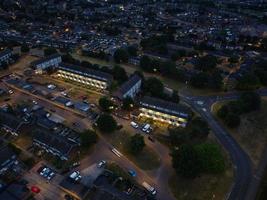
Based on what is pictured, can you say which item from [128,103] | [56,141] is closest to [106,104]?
[128,103]

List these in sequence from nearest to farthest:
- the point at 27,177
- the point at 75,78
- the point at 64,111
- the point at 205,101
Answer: the point at 27,177 → the point at 64,111 → the point at 205,101 → the point at 75,78

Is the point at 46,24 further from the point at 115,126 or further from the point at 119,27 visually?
the point at 115,126

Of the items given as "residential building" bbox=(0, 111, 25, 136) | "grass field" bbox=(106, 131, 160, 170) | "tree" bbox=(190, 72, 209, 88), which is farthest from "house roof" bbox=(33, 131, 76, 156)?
"tree" bbox=(190, 72, 209, 88)

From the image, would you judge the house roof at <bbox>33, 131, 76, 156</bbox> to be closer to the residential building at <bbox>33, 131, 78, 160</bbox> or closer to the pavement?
the residential building at <bbox>33, 131, 78, 160</bbox>

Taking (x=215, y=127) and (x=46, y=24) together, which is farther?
(x=46, y=24)

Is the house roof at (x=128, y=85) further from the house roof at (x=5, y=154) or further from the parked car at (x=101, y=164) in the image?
the house roof at (x=5, y=154)

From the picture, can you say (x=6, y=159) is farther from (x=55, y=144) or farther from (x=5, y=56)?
(x=5, y=56)

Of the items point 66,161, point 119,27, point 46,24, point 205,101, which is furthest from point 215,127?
point 46,24
